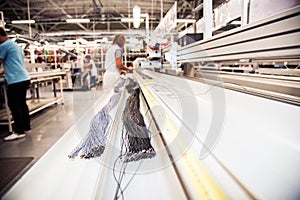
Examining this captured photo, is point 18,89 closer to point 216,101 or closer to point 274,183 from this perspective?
point 216,101

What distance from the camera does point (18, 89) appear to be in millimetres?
2857

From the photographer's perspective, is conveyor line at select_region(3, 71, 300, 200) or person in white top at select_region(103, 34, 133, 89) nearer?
conveyor line at select_region(3, 71, 300, 200)

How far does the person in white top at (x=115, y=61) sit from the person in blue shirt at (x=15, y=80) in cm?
111

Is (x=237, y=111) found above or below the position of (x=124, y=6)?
below

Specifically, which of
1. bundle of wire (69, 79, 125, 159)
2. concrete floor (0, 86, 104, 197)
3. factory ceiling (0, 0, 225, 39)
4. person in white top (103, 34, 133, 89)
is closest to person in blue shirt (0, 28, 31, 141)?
concrete floor (0, 86, 104, 197)

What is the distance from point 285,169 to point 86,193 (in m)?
0.49

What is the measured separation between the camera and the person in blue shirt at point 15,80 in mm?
2691

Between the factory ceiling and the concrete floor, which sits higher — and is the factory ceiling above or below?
above

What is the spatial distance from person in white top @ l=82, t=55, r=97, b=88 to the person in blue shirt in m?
5.25

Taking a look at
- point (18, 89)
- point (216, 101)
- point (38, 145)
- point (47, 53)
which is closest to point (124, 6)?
point (47, 53)

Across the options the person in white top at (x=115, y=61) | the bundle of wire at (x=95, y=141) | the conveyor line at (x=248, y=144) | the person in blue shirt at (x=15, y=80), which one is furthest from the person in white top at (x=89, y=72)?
the conveyor line at (x=248, y=144)

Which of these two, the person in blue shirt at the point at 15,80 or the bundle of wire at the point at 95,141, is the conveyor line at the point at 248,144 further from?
the person in blue shirt at the point at 15,80

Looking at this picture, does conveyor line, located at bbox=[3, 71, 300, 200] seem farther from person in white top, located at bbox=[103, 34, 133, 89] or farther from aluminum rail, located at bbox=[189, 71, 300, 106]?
person in white top, located at bbox=[103, 34, 133, 89]

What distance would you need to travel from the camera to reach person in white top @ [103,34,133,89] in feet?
9.29
